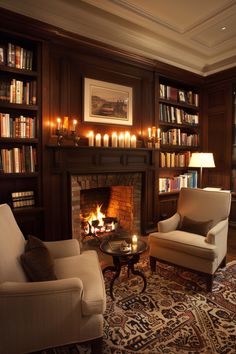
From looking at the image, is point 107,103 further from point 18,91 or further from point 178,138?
point 178,138

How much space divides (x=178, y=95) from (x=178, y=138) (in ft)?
2.61

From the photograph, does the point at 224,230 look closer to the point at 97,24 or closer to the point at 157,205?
the point at 157,205

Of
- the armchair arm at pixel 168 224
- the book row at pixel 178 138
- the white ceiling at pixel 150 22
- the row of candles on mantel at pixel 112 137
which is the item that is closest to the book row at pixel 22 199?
the row of candles on mantel at pixel 112 137

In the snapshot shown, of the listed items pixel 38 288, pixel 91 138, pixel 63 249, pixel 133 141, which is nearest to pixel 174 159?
pixel 133 141

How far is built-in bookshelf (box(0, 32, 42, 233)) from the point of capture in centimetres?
267

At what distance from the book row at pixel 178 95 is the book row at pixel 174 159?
988 mm

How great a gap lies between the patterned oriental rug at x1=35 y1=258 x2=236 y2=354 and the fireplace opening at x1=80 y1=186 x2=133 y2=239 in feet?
4.19

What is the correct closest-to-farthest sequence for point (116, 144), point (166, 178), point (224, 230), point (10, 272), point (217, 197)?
point (10, 272)
point (224, 230)
point (217, 197)
point (116, 144)
point (166, 178)

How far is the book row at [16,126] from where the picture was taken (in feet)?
8.68

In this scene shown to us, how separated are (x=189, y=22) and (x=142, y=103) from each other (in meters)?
1.25

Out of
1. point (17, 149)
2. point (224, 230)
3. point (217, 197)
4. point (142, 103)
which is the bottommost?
point (224, 230)

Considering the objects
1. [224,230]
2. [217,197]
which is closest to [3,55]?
[217,197]

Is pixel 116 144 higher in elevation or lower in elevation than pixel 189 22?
lower

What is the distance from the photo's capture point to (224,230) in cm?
259
